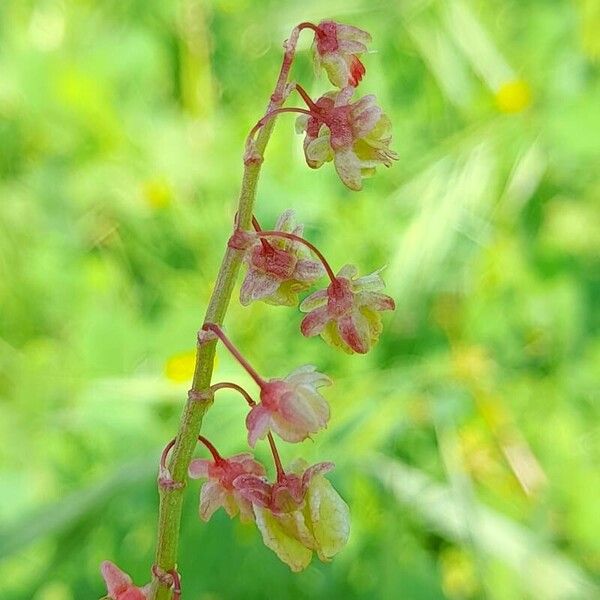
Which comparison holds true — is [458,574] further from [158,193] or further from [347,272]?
[347,272]

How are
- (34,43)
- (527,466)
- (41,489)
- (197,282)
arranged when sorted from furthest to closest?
(34,43), (197,282), (527,466), (41,489)

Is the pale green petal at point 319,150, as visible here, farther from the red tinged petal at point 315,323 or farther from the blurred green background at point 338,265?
the blurred green background at point 338,265

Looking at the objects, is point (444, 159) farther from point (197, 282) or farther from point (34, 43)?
point (34, 43)

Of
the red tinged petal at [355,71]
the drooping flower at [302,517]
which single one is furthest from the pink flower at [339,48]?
the drooping flower at [302,517]

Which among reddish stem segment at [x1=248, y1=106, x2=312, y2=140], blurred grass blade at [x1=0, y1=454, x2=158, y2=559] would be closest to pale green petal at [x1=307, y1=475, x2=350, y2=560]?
reddish stem segment at [x1=248, y1=106, x2=312, y2=140]

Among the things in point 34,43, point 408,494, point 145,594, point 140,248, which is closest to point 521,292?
point 408,494

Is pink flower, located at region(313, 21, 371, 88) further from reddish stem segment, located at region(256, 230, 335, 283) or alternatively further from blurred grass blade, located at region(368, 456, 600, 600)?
blurred grass blade, located at region(368, 456, 600, 600)

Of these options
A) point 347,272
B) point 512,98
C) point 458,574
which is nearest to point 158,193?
point 512,98
